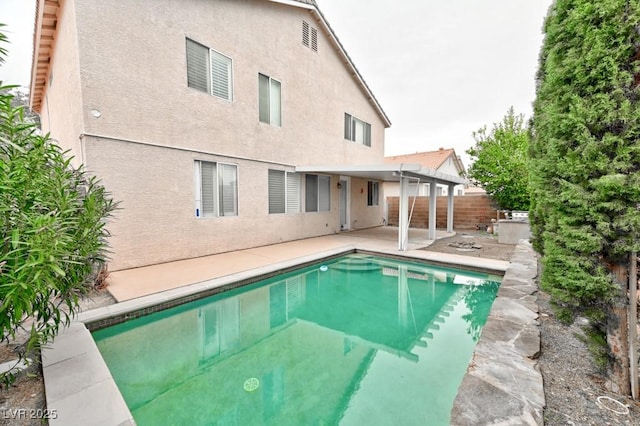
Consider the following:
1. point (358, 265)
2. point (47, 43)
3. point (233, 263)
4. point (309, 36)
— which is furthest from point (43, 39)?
point (358, 265)

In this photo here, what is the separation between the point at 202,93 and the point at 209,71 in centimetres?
78

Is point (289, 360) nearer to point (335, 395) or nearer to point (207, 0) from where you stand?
point (335, 395)

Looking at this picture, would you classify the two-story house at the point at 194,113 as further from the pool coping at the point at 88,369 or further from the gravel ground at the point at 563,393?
the gravel ground at the point at 563,393

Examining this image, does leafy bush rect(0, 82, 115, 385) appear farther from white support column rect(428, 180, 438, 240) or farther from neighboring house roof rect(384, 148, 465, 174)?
neighboring house roof rect(384, 148, 465, 174)

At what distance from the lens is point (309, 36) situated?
1196 centimetres

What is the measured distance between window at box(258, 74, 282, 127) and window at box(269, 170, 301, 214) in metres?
1.93

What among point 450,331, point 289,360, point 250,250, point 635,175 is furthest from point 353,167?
point 635,175

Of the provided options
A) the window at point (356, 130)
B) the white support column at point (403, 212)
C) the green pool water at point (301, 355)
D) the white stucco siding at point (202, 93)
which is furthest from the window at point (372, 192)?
the green pool water at point (301, 355)

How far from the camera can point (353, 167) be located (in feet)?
31.0

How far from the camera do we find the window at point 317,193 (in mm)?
12078

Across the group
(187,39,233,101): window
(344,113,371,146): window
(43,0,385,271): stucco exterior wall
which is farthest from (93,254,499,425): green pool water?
(344,113,371,146): window

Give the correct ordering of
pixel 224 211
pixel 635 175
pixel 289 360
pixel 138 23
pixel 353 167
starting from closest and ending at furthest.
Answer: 1. pixel 635 175
2. pixel 289 360
3. pixel 138 23
4. pixel 224 211
5. pixel 353 167

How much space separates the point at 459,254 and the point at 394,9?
39.4 ft

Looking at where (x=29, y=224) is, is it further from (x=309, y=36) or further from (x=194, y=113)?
(x=309, y=36)
